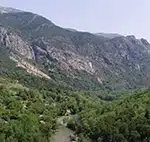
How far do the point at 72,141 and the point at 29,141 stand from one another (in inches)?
783

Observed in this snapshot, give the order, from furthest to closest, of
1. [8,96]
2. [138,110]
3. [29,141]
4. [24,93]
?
[24,93] < [8,96] < [138,110] < [29,141]

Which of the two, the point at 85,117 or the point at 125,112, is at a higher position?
the point at 125,112

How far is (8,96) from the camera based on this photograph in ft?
559

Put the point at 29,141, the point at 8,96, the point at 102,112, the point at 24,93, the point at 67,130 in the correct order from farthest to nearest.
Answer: the point at 24,93
the point at 8,96
the point at 102,112
the point at 67,130
the point at 29,141

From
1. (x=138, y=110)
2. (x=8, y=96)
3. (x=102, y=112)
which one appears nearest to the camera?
(x=138, y=110)

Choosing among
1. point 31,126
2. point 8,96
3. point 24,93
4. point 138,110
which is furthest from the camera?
point 24,93

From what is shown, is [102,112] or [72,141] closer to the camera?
[72,141]

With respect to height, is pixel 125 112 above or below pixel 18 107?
above

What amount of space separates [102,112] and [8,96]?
45.1 meters

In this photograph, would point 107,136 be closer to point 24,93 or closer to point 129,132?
point 129,132

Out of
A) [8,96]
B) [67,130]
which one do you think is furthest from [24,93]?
[67,130]

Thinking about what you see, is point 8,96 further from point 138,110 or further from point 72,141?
point 138,110

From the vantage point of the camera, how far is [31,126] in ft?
394

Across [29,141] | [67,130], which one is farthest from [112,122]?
[29,141]
